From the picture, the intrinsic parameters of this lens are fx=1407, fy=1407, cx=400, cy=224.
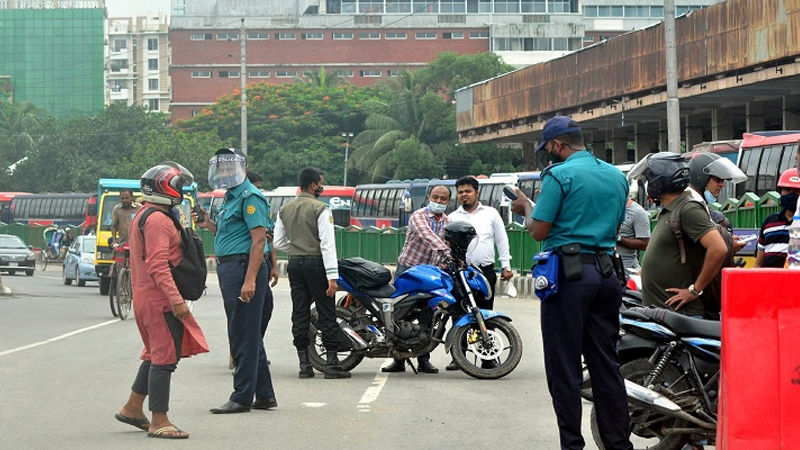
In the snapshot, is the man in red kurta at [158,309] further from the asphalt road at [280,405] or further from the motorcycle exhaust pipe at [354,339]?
the motorcycle exhaust pipe at [354,339]

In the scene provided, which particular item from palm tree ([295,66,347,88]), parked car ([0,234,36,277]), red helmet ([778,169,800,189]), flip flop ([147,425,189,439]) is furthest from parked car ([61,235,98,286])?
palm tree ([295,66,347,88])

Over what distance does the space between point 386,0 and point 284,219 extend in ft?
387

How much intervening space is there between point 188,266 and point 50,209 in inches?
2747

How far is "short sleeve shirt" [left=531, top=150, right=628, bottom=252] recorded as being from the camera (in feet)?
23.9

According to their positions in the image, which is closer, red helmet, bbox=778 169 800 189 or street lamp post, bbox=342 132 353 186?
red helmet, bbox=778 169 800 189

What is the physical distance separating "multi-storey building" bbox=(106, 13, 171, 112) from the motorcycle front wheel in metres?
171

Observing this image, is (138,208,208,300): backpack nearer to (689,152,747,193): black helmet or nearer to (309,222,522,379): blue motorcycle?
(309,222,522,379): blue motorcycle

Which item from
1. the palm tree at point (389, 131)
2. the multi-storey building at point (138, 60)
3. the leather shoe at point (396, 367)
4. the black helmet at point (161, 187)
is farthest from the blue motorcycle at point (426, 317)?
the multi-storey building at point (138, 60)

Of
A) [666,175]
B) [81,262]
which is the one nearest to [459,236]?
[666,175]

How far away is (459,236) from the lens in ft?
41.0

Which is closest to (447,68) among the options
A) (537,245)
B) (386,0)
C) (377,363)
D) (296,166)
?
(296,166)

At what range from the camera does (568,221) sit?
730 centimetres

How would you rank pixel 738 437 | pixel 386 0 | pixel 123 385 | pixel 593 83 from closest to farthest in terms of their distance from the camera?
pixel 738 437
pixel 123 385
pixel 593 83
pixel 386 0

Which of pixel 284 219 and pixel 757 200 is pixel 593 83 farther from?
pixel 284 219
